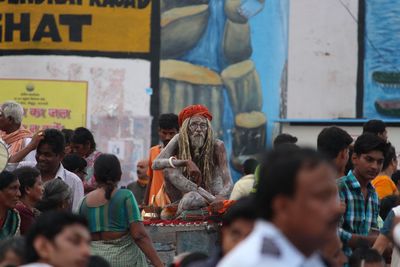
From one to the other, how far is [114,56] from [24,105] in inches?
60.0

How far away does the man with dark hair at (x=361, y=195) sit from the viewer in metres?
8.52

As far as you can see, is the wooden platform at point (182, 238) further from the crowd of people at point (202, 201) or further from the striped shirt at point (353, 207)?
the striped shirt at point (353, 207)

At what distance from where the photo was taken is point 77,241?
5.20 metres

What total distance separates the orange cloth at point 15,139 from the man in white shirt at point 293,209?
7569mm

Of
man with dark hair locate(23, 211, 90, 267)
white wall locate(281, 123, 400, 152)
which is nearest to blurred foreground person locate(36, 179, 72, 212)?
man with dark hair locate(23, 211, 90, 267)

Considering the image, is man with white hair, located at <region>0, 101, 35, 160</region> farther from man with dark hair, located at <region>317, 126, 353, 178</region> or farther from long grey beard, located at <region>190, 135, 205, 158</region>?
man with dark hair, located at <region>317, 126, 353, 178</region>

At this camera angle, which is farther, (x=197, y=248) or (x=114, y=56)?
(x=114, y=56)

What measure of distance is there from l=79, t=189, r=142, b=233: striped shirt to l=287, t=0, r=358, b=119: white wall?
9.93m

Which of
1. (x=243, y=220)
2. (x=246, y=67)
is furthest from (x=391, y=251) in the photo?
(x=246, y=67)

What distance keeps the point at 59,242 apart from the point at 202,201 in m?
4.72

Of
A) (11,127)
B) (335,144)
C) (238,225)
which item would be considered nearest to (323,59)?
(11,127)

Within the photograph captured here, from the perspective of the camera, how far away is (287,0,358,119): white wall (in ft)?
61.6

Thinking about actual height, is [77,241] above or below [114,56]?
below

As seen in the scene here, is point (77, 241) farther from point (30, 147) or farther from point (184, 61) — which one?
point (184, 61)
